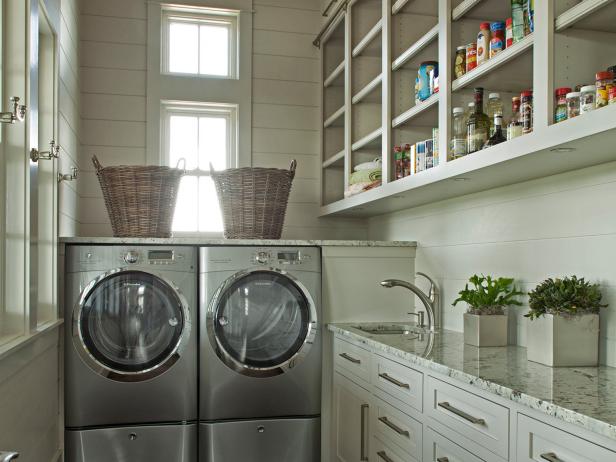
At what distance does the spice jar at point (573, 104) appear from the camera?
170 centimetres

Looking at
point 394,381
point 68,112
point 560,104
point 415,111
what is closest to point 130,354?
point 68,112

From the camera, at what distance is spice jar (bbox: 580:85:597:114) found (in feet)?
5.44

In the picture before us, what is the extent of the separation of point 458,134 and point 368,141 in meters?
0.90

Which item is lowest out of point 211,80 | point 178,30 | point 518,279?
point 518,279

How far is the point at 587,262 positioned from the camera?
6.98ft

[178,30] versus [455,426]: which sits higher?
[178,30]

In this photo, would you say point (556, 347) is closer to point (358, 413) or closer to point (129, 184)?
point (358, 413)

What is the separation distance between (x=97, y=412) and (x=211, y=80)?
6.66ft

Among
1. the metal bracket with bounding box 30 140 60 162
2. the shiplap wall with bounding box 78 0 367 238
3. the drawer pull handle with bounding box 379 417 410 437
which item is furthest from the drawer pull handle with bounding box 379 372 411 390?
the shiplap wall with bounding box 78 0 367 238

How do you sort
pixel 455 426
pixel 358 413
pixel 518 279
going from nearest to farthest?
pixel 455 426 → pixel 518 279 → pixel 358 413

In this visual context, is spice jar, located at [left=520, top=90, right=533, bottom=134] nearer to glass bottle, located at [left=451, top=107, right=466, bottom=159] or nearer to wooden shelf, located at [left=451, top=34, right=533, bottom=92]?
wooden shelf, located at [left=451, top=34, right=533, bottom=92]

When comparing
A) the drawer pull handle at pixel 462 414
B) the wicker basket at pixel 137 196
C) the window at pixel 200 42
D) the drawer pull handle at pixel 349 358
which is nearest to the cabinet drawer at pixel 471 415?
the drawer pull handle at pixel 462 414

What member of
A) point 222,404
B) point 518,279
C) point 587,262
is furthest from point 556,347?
point 222,404

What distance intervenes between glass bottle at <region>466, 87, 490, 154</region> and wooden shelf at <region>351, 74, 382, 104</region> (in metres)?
0.85
